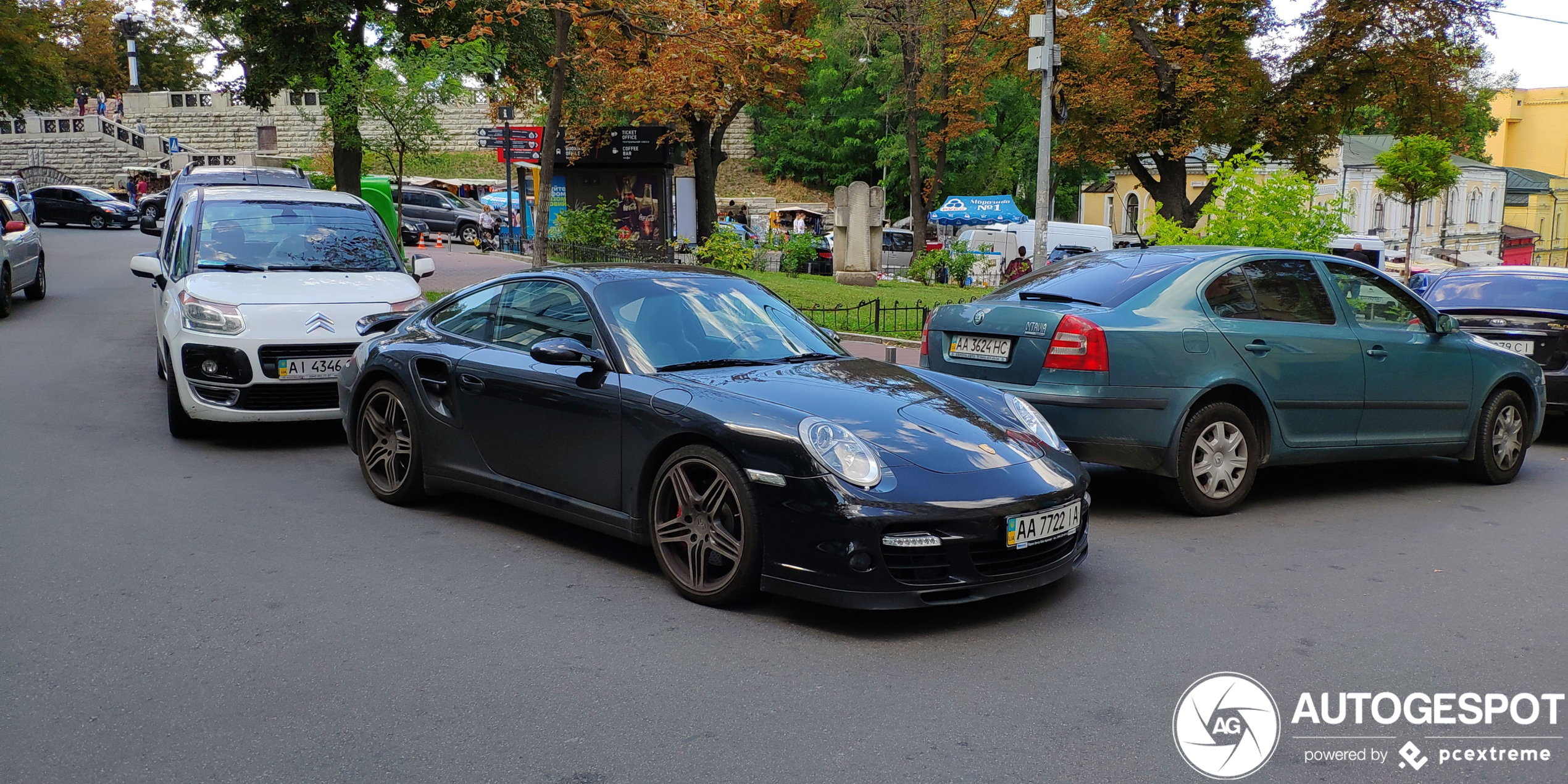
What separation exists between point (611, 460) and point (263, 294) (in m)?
4.35

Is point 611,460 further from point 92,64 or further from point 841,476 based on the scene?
point 92,64

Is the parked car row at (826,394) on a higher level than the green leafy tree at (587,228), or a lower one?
lower

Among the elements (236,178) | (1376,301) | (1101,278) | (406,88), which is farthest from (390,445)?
(406,88)

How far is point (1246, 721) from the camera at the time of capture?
3805 millimetres

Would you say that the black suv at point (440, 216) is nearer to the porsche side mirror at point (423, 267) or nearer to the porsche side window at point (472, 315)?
the porsche side mirror at point (423, 267)

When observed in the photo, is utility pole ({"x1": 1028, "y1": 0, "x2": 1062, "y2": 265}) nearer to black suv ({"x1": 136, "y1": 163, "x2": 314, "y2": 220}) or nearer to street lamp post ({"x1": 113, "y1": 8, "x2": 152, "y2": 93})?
black suv ({"x1": 136, "y1": 163, "x2": 314, "y2": 220})

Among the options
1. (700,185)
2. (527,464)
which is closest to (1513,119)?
(700,185)

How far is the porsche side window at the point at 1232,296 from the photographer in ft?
22.2

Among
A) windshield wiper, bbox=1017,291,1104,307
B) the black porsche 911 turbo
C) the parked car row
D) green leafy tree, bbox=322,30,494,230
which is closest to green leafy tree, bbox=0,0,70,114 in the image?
green leafy tree, bbox=322,30,494,230

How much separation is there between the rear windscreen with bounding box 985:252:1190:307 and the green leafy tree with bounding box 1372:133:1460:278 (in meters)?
26.9

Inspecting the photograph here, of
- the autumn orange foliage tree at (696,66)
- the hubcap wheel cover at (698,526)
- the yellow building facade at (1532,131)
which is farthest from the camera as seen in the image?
the yellow building facade at (1532,131)

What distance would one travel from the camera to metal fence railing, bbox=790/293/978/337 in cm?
1594

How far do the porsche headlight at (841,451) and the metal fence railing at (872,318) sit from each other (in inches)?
424

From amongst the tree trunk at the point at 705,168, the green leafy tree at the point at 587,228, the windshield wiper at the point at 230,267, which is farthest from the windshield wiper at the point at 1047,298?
the tree trunk at the point at 705,168
